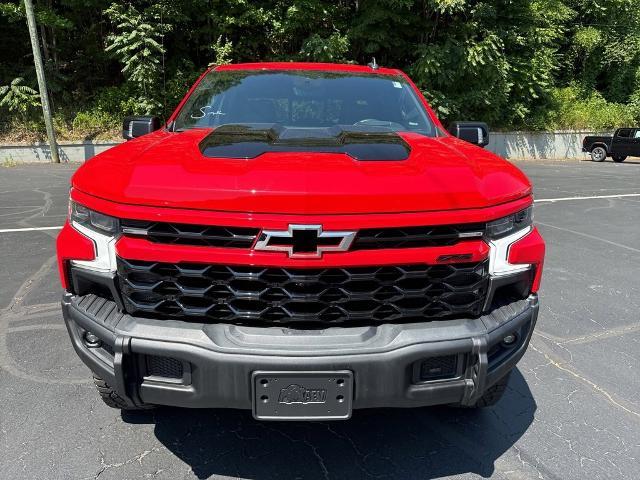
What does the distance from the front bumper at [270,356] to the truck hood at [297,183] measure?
0.45 metres

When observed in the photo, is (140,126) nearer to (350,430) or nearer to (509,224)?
(350,430)

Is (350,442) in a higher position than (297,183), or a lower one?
lower

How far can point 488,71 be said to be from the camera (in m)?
17.1

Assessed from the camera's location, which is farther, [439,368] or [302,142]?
[302,142]

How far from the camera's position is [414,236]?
1.73 metres

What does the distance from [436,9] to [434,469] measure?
17.0 m

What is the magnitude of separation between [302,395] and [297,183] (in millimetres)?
754

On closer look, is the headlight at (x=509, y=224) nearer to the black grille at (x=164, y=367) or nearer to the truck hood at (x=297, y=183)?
the truck hood at (x=297, y=183)

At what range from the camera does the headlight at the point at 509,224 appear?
1836mm

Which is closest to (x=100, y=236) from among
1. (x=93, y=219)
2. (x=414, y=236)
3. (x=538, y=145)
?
(x=93, y=219)

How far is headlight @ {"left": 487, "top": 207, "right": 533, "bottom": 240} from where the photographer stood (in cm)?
184

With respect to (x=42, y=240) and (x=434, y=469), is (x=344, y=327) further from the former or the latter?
(x=42, y=240)

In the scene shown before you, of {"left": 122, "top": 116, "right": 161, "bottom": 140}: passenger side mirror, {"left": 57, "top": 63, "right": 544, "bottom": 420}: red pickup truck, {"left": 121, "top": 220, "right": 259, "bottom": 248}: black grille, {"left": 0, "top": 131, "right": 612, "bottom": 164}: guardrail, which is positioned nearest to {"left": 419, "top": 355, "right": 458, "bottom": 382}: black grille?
{"left": 57, "top": 63, "right": 544, "bottom": 420}: red pickup truck

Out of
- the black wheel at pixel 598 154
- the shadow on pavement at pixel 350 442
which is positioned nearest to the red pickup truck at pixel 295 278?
the shadow on pavement at pixel 350 442
